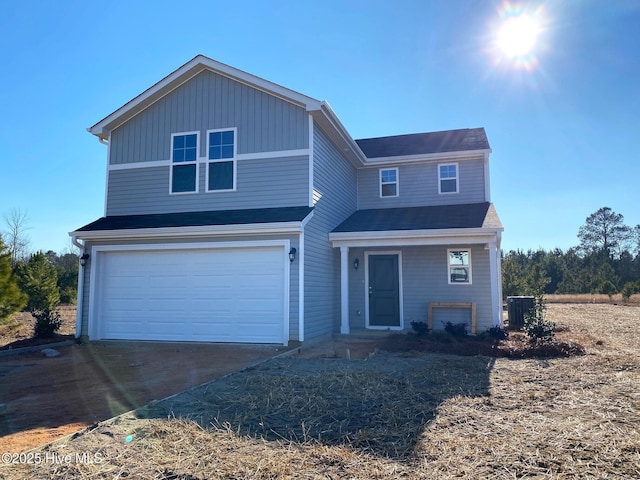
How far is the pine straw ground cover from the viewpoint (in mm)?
3166

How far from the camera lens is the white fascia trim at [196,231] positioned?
9.25 meters

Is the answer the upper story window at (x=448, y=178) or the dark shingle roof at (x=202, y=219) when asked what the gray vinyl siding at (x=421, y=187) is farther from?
the dark shingle roof at (x=202, y=219)

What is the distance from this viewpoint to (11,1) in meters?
8.48

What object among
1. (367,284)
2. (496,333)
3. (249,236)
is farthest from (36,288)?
(496,333)

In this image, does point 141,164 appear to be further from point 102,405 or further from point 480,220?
point 480,220

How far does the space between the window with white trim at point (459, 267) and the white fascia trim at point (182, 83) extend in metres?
5.40


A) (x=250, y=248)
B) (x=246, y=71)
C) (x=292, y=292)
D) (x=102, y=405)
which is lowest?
(x=102, y=405)

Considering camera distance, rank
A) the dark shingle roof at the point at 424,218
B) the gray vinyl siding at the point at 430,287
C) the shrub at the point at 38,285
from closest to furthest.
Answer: the dark shingle roof at the point at 424,218
the gray vinyl siding at the point at 430,287
the shrub at the point at 38,285

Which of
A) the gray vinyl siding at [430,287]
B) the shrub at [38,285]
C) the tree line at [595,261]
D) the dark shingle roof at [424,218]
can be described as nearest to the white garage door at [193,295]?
the dark shingle roof at [424,218]

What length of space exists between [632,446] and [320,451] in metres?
2.44

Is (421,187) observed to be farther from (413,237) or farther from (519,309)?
(519,309)

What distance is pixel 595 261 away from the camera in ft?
108

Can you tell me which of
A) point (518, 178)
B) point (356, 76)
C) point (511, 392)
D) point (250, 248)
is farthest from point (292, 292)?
point (518, 178)

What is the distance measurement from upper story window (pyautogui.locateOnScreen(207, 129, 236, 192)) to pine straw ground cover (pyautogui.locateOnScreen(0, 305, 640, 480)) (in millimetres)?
5559
